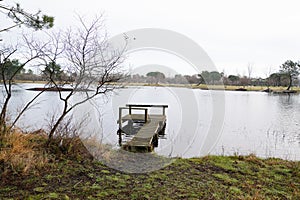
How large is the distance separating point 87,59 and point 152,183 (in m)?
2.74

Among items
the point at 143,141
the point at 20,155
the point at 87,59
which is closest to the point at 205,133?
the point at 143,141

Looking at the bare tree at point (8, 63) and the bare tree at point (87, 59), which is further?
the bare tree at point (87, 59)

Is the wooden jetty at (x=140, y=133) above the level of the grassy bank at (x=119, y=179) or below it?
below

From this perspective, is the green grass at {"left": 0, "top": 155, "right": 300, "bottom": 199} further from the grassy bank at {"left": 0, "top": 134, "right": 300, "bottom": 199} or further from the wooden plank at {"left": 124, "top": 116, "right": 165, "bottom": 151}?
the wooden plank at {"left": 124, "top": 116, "right": 165, "bottom": 151}

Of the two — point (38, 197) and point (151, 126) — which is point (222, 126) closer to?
point (151, 126)

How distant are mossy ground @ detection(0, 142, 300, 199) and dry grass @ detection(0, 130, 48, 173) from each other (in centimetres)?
9

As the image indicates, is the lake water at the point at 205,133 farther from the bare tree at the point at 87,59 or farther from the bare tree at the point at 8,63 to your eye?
the bare tree at the point at 8,63

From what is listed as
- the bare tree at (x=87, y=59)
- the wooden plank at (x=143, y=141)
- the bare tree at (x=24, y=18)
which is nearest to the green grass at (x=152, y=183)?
the bare tree at (x=87, y=59)

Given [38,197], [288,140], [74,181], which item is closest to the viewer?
[38,197]

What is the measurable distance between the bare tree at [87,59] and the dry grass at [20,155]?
486mm

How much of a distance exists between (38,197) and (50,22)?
9.96 ft

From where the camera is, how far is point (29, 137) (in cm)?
464

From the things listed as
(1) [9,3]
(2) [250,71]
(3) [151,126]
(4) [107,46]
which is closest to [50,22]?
(1) [9,3]

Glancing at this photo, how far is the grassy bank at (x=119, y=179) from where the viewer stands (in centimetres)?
287
